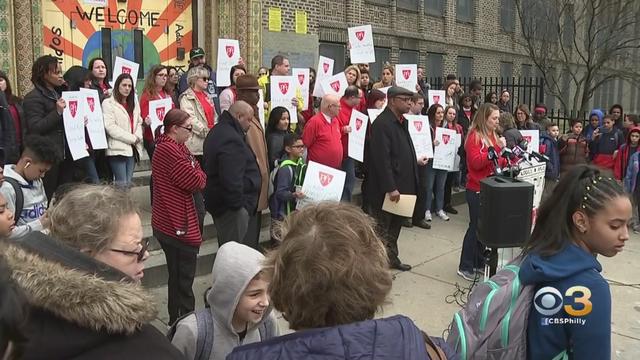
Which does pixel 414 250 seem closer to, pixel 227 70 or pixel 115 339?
pixel 227 70

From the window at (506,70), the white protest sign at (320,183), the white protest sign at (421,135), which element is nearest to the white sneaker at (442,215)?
the white protest sign at (421,135)

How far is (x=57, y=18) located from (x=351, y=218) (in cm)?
861

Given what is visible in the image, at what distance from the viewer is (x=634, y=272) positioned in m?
6.62

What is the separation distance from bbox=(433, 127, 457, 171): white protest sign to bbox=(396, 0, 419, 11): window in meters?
10.3

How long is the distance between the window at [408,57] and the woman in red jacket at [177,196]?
46.2 feet

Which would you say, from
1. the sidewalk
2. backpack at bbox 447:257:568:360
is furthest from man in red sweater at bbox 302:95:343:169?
backpack at bbox 447:257:568:360

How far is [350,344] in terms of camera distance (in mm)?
1265

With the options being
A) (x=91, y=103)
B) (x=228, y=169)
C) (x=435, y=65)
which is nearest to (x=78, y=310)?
(x=228, y=169)

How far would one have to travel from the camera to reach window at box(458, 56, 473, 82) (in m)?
20.6

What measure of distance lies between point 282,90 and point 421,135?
1978 millimetres

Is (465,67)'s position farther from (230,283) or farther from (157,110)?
(230,283)

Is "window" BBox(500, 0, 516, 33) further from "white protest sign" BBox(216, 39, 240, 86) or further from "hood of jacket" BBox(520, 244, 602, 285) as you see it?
"hood of jacket" BBox(520, 244, 602, 285)

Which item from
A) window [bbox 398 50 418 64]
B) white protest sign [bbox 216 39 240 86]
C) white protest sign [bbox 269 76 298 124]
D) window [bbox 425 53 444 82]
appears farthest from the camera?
window [bbox 425 53 444 82]

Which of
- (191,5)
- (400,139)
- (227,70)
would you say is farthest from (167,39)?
(400,139)
